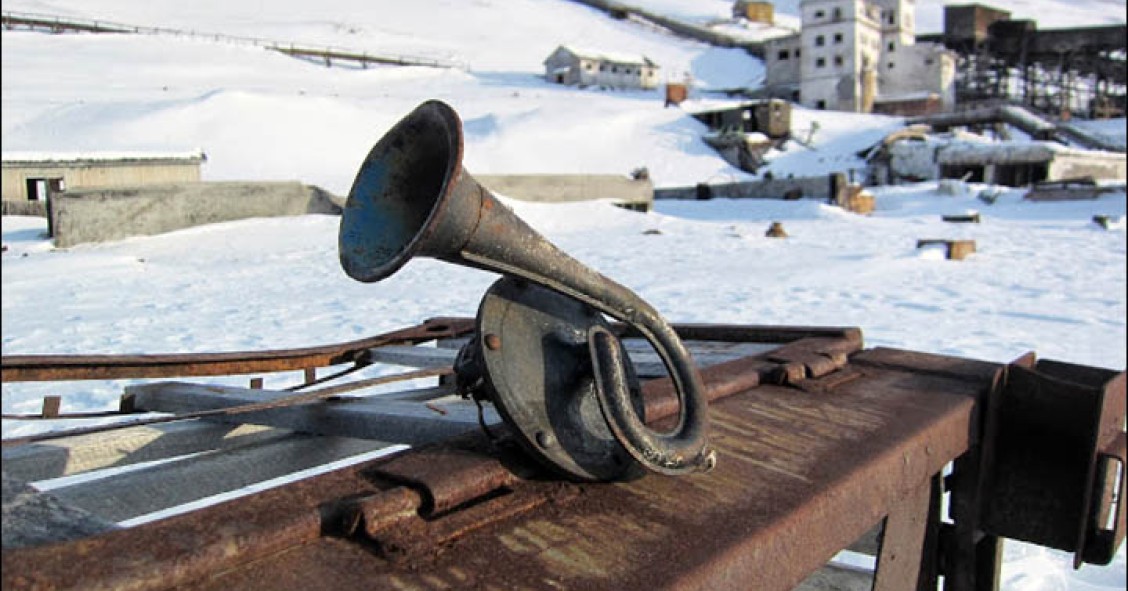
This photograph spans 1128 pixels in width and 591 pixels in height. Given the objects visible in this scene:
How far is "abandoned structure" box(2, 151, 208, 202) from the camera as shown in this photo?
65.4 feet

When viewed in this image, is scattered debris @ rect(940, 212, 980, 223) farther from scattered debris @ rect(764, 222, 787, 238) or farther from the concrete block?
the concrete block

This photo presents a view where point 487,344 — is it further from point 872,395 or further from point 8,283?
point 8,283

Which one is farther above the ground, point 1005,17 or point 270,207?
point 1005,17

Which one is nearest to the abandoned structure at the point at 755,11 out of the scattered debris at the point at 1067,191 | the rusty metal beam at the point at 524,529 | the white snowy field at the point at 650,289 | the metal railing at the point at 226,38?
the metal railing at the point at 226,38

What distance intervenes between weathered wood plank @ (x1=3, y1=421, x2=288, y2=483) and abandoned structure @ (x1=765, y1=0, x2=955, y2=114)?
173 feet

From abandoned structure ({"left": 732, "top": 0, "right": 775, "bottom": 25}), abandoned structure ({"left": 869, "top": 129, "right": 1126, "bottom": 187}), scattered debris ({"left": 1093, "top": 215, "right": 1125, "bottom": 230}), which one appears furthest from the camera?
abandoned structure ({"left": 732, "top": 0, "right": 775, "bottom": 25})

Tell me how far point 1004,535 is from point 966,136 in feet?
130

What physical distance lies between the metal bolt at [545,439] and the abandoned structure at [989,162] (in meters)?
33.7

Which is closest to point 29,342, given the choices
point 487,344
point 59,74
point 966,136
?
point 487,344

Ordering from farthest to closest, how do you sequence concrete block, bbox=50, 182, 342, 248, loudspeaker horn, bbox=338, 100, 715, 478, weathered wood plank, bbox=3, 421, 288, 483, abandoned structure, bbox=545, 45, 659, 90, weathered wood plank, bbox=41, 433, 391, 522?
abandoned structure, bbox=545, 45, 659, 90 → concrete block, bbox=50, 182, 342, 248 → weathered wood plank, bbox=3, 421, 288, 483 → weathered wood plank, bbox=41, 433, 391, 522 → loudspeaker horn, bbox=338, 100, 715, 478

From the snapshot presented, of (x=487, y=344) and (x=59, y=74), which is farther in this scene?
(x=59, y=74)

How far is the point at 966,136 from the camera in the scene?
3788cm

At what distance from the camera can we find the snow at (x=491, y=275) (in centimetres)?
755

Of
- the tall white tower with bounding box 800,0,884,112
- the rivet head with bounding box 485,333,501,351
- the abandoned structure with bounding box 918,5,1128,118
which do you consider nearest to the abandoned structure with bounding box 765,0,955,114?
the tall white tower with bounding box 800,0,884,112
